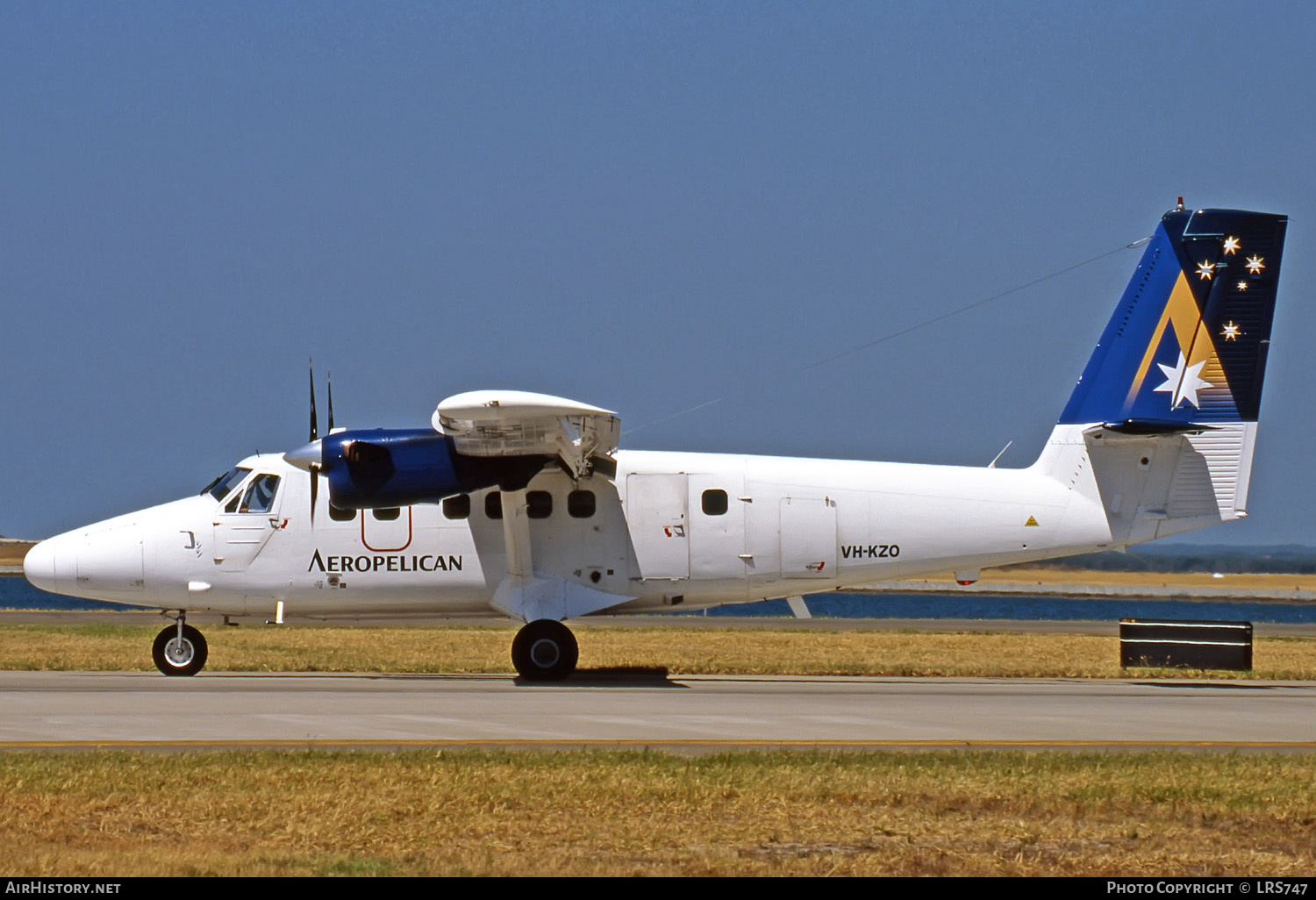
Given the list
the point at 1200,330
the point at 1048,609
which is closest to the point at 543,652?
the point at 1200,330

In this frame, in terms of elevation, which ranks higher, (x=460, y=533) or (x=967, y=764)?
(x=460, y=533)

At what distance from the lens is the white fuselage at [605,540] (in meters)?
19.8

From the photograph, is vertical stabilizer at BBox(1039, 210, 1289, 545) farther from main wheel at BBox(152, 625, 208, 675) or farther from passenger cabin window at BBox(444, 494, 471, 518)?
main wheel at BBox(152, 625, 208, 675)

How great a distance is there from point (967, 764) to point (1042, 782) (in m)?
0.94

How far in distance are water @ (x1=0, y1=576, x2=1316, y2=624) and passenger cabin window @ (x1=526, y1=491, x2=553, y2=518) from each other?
47384mm

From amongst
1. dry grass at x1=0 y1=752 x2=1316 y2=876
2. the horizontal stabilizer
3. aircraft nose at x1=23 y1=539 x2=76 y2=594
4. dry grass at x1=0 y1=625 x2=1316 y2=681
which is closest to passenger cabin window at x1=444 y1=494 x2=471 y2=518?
dry grass at x1=0 y1=625 x2=1316 y2=681

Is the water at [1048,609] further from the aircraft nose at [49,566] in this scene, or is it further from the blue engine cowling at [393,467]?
the blue engine cowling at [393,467]

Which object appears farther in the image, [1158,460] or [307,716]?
[1158,460]

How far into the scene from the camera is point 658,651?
27.6 meters

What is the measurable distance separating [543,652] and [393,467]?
3.41m

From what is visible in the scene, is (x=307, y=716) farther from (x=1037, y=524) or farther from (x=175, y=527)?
(x=1037, y=524)

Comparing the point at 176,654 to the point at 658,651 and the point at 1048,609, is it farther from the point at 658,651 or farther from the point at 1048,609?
the point at 1048,609

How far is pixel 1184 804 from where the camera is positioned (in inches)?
402
